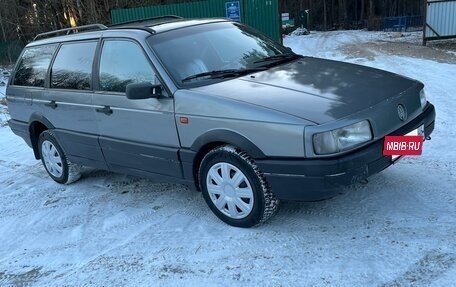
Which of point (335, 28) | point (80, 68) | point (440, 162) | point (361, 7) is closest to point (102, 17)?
point (80, 68)

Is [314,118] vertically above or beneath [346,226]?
above

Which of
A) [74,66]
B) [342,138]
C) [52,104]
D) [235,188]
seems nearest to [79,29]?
[74,66]

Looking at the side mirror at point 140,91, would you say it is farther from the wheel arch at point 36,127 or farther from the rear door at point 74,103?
the wheel arch at point 36,127

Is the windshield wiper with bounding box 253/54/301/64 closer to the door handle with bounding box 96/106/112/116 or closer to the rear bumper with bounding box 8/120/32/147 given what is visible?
the door handle with bounding box 96/106/112/116

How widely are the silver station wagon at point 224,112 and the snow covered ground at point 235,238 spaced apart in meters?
0.36

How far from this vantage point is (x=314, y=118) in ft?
11.0

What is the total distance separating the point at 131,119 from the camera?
4.42m

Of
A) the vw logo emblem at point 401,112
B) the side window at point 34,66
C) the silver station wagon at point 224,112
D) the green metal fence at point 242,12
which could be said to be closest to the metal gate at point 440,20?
the green metal fence at point 242,12

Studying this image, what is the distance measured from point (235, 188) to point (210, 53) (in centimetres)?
132

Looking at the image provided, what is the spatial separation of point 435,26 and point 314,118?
14800 millimetres

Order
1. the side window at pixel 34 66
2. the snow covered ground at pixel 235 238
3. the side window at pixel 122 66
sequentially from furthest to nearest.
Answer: the side window at pixel 34 66 < the side window at pixel 122 66 < the snow covered ground at pixel 235 238

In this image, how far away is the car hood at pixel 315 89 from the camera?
3475mm

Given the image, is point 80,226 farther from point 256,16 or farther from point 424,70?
point 256,16

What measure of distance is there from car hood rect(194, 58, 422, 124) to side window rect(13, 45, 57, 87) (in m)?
2.49
